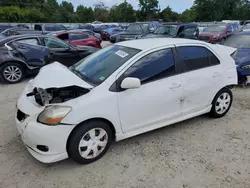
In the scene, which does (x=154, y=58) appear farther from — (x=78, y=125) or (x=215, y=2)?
→ (x=215, y=2)

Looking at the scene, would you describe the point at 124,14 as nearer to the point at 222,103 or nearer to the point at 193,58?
the point at 222,103

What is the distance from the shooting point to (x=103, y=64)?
11.3 ft

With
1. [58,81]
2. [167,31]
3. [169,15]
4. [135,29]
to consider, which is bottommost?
[58,81]

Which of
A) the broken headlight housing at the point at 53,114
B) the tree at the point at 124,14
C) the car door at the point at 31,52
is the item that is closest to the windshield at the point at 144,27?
the car door at the point at 31,52

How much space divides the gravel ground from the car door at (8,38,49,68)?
336 centimetres

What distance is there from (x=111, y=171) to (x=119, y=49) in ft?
6.16

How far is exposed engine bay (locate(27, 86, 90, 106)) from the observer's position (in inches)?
117

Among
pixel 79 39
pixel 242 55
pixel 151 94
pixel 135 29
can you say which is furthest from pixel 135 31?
pixel 151 94

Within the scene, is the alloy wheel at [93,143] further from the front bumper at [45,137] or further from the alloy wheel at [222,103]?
the alloy wheel at [222,103]

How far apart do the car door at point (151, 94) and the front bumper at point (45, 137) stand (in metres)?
0.82

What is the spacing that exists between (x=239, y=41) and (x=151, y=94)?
5.70 metres

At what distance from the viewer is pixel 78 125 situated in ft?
9.12

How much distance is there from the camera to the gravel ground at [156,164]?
8.79ft

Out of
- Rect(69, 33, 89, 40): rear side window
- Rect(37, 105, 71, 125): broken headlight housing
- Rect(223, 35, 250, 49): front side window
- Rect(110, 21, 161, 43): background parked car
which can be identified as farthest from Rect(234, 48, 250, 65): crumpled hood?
Rect(69, 33, 89, 40): rear side window
